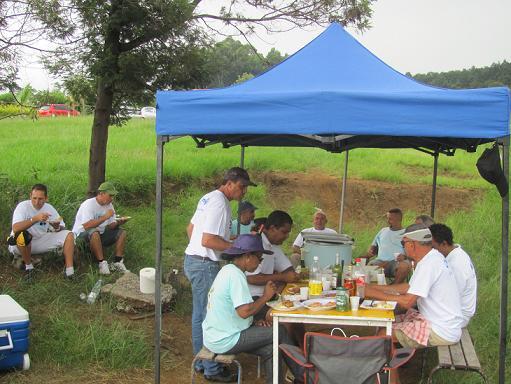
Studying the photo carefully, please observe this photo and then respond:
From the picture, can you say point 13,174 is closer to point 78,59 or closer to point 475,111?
point 78,59

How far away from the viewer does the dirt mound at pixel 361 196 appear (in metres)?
12.6

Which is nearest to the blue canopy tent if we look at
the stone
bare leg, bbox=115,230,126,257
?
the stone

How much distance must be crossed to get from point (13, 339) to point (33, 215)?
238 centimetres

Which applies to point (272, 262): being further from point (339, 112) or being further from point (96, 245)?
point (96, 245)

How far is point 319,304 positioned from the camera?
400 cm

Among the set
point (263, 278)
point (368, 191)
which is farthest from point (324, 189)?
point (263, 278)

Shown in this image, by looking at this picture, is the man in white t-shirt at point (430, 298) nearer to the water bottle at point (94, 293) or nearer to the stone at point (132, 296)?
the stone at point (132, 296)

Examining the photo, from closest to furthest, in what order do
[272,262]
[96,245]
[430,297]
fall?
[430,297] < [272,262] < [96,245]

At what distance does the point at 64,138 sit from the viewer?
1590 centimetres

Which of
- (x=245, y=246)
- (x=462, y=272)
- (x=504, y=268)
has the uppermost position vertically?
(x=245, y=246)

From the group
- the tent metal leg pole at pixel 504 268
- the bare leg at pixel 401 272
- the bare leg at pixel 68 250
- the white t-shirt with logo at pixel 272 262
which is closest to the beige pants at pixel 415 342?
the tent metal leg pole at pixel 504 268

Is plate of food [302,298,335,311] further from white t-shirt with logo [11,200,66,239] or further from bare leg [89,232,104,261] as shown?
white t-shirt with logo [11,200,66,239]

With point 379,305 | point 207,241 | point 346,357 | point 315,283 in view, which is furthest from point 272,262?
point 346,357

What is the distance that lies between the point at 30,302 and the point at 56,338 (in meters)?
0.96
